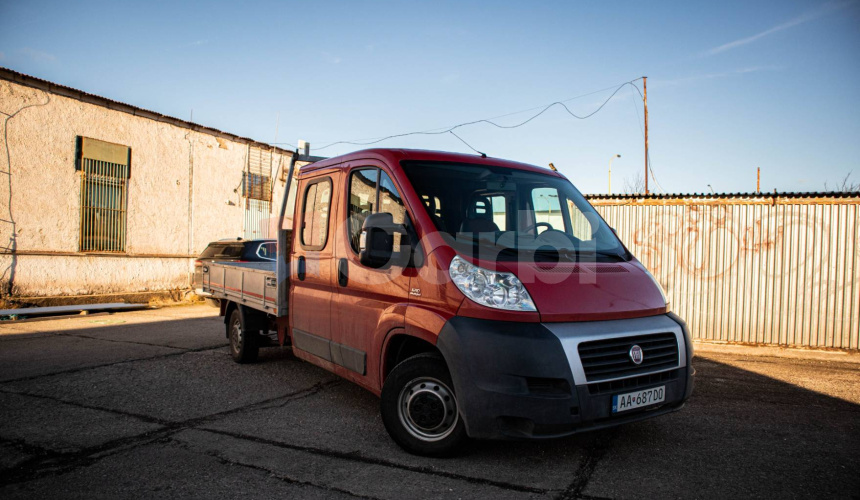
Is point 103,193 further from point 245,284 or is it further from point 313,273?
point 313,273

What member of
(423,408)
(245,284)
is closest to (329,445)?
(423,408)

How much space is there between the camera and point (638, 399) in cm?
322

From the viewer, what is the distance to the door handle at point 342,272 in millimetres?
4293

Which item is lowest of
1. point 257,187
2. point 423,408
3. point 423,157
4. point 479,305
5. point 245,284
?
point 423,408

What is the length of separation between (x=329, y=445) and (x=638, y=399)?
2149 mm

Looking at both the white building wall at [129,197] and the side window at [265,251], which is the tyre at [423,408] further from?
the white building wall at [129,197]

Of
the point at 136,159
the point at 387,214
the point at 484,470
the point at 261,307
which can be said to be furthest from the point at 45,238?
the point at 484,470

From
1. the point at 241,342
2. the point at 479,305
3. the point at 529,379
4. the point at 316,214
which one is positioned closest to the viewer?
the point at 529,379

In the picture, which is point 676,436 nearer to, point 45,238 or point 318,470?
point 318,470

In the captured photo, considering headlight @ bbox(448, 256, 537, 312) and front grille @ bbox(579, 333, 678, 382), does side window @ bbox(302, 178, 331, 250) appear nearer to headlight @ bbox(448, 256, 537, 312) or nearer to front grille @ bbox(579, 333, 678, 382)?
headlight @ bbox(448, 256, 537, 312)

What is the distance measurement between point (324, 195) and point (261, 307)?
1614mm

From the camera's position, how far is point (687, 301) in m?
9.83

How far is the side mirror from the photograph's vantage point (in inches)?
142

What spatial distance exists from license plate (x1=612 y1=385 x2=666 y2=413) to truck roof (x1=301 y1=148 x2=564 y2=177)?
6.89ft
